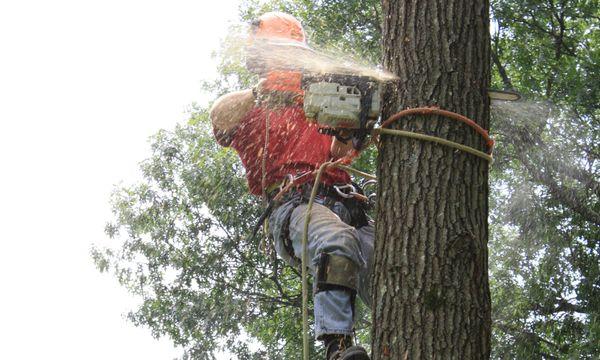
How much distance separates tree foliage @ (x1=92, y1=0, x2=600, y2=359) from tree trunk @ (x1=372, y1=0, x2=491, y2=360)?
382cm

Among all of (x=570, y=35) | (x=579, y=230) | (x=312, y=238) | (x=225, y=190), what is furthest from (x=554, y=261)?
(x=312, y=238)

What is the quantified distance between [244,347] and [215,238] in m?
1.28

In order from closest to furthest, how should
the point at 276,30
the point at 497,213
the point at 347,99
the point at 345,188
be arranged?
the point at 347,99 < the point at 345,188 < the point at 276,30 < the point at 497,213

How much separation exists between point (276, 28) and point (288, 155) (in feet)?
1.81

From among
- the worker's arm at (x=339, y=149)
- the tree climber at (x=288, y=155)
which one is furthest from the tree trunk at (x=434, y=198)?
the worker's arm at (x=339, y=149)

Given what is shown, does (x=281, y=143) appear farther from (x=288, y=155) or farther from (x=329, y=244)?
(x=329, y=244)

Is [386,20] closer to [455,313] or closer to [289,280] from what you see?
[455,313]

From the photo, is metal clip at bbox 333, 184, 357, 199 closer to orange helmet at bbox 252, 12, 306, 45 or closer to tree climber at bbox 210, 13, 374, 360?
tree climber at bbox 210, 13, 374, 360

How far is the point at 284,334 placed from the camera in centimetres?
994

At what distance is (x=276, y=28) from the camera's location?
3531 millimetres

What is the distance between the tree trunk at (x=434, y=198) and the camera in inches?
94.2

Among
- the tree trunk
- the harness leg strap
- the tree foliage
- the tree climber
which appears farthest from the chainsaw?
the tree foliage

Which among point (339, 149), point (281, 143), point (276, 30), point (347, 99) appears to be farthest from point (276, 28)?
point (347, 99)

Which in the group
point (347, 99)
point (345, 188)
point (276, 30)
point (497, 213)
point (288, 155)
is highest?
point (276, 30)
